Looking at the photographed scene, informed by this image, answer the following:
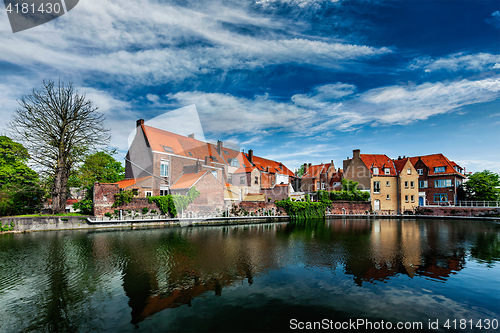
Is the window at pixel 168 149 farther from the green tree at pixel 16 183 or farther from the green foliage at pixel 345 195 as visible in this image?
the green foliage at pixel 345 195

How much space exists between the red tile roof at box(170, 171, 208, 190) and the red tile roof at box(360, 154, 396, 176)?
1265 inches

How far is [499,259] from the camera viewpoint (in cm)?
1371

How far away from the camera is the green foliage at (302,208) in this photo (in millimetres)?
39156

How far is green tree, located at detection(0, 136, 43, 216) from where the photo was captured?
23.3 meters

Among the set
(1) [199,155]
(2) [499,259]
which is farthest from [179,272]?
(1) [199,155]

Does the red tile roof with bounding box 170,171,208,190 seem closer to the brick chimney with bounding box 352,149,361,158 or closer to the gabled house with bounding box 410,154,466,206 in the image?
the brick chimney with bounding box 352,149,361,158

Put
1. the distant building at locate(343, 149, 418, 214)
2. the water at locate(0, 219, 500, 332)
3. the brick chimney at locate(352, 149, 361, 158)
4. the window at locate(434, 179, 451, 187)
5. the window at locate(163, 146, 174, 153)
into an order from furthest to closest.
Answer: the brick chimney at locate(352, 149, 361, 158) < the distant building at locate(343, 149, 418, 214) < the window at locate(434, 179, 451, 187) < the window at locate(163, 146, 174, 153) < the water at locate(0, 219, 500, 332)

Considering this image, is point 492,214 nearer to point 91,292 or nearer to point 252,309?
point 252,309

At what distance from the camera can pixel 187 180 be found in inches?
1252

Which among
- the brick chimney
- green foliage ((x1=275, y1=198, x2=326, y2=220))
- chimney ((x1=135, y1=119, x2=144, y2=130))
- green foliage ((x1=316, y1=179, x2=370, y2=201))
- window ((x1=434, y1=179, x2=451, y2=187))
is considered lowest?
green foliage ((x1=275, y1=198, x2=326, y2=220))

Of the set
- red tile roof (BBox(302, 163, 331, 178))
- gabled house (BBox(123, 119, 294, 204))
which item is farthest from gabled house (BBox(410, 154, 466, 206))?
gabled house (BBox(123, 119, 294, 204))

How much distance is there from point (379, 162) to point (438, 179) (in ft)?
33.9

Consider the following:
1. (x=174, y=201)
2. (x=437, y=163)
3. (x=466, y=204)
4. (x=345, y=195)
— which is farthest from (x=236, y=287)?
(x=437, y=163)

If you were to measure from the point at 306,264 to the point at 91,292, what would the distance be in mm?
9282
